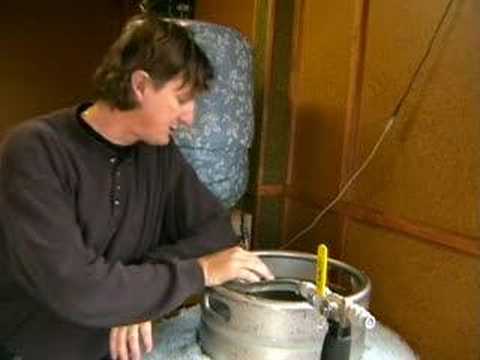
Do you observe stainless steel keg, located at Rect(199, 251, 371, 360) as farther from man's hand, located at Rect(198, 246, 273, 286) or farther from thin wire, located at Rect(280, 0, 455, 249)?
thin wire, located at Rect(280, 0, 455, 249)

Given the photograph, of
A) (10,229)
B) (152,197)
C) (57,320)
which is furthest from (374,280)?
(10,229)

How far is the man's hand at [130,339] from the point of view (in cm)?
115

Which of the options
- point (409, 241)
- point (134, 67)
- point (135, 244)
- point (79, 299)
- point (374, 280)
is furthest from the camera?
point (374, 280)

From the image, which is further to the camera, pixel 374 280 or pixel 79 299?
pixel 374 280

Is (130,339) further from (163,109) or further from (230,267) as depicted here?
(163,109)

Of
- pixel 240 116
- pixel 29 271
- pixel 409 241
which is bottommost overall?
pixel 409 241

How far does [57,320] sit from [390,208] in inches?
31.9

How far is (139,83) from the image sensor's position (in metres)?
1.14

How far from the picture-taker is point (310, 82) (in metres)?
1.82

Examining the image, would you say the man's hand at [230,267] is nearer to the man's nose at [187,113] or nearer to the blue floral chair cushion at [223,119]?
the man's nose at [187,113]

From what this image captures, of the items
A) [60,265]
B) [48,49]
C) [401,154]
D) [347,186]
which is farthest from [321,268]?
[48,49]

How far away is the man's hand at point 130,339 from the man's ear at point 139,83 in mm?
410

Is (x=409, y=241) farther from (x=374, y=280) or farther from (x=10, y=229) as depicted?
(x=10, y=229)

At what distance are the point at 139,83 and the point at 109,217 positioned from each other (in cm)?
27
